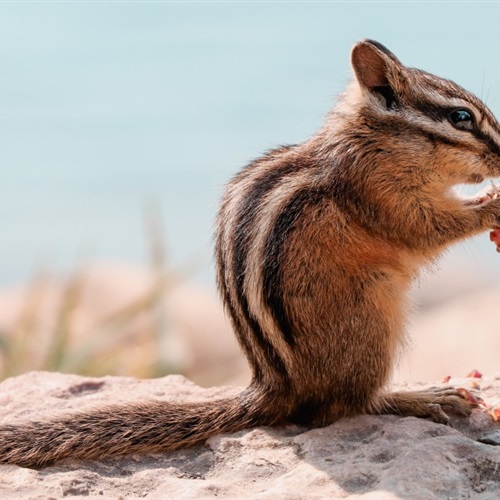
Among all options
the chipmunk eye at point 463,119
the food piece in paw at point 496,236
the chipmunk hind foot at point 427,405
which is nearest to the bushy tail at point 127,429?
the chipmunk hind foot at point 427,405

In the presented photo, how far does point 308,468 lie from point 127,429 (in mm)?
923

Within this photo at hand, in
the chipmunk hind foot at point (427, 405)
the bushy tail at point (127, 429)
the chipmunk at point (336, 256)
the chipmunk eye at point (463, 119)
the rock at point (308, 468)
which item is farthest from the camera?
the chipmunk eye at point (463, 119)

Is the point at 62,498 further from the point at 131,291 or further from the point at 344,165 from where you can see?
the point at 131,291

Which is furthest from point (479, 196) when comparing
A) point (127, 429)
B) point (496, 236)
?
point (127, 429)

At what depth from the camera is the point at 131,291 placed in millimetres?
15102

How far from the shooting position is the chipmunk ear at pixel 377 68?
204 inches

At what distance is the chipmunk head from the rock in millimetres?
1188

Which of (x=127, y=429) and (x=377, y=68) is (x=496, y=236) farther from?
(x=127, y=429)

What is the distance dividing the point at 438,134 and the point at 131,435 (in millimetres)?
2088

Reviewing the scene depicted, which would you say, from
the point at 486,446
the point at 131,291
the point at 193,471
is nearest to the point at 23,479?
the point at 193,471

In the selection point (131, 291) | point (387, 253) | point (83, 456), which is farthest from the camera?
point (131, 291)

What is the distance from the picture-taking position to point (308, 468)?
432 cm

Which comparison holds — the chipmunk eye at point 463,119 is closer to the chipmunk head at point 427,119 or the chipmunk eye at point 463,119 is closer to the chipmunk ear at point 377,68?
the chipmunk head at point 427,119

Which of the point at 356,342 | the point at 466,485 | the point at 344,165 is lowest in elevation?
the point at 466,485
